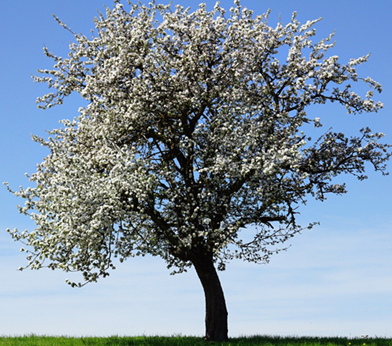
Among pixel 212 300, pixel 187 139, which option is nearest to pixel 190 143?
pixel 187 139

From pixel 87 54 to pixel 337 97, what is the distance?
1136cm

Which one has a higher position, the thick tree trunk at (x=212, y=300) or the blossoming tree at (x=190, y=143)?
the blossoming tree at (x=190, y=143)

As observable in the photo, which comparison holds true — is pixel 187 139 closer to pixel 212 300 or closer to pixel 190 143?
pixel 190 143

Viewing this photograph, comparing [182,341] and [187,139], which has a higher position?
[187,139]

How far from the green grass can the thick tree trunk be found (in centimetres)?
57

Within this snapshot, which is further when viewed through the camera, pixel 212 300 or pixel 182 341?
pixel 212 300

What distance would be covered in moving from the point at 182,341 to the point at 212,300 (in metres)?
2.14

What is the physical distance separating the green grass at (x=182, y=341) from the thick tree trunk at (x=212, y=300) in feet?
1.88

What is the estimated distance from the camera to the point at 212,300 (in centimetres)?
1967

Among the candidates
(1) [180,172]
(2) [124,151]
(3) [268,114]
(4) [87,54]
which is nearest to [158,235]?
(1) [180,172]

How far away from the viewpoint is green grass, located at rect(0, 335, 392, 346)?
18.7 meters

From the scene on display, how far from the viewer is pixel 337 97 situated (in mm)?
19469

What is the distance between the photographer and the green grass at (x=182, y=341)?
1873 centimetres

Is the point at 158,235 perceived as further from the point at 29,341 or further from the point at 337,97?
the point at 337,97
